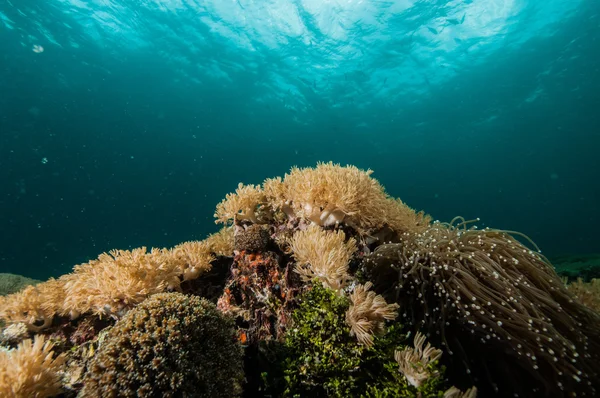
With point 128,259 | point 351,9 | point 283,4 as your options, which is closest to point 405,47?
point 351,9

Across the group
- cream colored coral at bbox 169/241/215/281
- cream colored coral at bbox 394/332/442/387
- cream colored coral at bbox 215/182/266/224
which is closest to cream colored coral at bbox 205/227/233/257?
cream colored coral at bbox 169/241/215/281

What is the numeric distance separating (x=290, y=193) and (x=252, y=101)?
45.4 m

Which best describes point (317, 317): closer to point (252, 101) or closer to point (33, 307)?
point (33, 307)

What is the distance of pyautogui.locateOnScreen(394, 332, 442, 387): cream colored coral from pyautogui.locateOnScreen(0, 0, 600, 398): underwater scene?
0.01 meters

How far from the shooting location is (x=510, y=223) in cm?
12850

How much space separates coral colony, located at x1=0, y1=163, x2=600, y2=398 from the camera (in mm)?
2119

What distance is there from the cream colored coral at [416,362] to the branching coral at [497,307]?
1.80 ft

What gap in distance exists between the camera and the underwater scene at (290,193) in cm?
238

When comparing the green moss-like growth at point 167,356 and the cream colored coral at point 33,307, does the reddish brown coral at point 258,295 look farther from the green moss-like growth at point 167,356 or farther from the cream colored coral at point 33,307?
the cream colored coral at point 33,307

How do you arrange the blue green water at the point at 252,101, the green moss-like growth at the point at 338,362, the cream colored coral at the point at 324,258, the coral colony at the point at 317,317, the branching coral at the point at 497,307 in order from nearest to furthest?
the coral colony at the point at 317,317, the green moss-like growth at the point at 338,362, the branching coral at the point at 497,307, the cream colored coral at the point at 324,258, the blue green water at the point at 252,101

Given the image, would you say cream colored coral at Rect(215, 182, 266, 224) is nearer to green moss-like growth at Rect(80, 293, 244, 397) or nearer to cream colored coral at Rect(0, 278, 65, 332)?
green moss-like growth at Rect(80, 293, 244, 397)

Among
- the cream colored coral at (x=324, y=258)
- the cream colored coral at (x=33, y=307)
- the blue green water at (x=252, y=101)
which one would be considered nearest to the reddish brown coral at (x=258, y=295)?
the cream colored coral at (x=324, y=258)

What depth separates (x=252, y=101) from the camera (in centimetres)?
4512

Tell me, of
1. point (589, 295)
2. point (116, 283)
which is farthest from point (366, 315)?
point (589, 295)
